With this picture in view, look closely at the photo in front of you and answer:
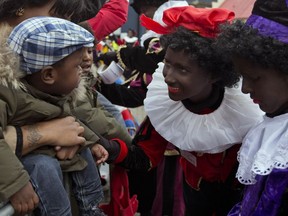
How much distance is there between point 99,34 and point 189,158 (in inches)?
55.0

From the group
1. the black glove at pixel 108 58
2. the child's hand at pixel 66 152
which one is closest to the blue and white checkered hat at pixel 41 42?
the child's hand at pixel 66 152

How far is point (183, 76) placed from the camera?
202 cm

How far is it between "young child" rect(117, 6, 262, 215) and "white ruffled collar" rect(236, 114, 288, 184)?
353 millimetres

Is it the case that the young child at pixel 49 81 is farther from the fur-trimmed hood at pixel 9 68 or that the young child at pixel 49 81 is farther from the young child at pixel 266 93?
the young child at pixel 266 93

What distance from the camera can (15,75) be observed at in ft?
5.11

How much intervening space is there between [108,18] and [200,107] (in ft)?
4.49

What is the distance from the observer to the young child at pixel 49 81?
155 cm

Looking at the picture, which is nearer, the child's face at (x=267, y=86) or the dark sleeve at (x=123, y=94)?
the child's face at (x=267, y=86)

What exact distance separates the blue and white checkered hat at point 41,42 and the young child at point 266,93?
2.12ft

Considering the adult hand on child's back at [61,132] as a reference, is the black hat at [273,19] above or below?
above

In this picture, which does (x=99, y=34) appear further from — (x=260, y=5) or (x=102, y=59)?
(x=260, y=5)

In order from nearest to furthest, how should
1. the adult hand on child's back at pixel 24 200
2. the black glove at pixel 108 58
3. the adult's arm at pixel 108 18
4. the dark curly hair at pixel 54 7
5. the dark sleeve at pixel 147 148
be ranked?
the adult hand on child's back at pixel 24 200 → the dark curly hair at pixel 54 7 → the dark sleeve at pixel 147 148 → the adult's arm at pixel 108 18 → the black glove at pixel 108 58

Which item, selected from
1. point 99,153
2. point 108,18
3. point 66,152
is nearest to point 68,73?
point 66,152

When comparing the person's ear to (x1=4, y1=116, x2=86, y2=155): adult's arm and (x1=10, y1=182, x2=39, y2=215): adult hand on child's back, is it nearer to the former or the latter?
(x1=4, y1=116, x2=86, y2=155): adult's arm
